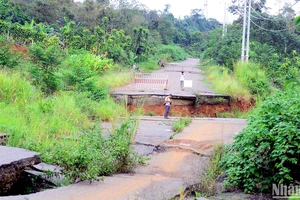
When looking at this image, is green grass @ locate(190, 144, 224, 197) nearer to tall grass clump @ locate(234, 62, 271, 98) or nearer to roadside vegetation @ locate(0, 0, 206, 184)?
roadside vegetation @ locate(0, 0, 206, 184)

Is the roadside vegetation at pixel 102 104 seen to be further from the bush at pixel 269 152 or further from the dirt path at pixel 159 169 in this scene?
the dirt path at pixel 159 169

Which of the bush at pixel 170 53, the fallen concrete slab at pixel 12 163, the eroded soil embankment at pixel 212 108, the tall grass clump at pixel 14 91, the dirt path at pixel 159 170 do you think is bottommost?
the eroded soil embankment at pixel 212 108

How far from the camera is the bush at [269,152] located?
16.6 ft

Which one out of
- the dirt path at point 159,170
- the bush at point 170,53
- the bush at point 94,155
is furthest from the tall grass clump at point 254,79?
the bush at point 170,53

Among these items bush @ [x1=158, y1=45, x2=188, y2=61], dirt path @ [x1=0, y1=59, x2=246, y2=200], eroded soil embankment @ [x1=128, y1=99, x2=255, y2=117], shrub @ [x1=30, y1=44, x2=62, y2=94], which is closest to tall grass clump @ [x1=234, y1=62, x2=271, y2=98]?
eroded soil embankment @ [x1=128, y1=99, x2=255, y2=117]

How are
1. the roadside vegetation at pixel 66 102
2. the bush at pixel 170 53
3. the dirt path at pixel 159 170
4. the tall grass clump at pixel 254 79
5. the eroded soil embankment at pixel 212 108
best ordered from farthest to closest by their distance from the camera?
the bush at pixel 170 53 < the tall grass clump at pixel 254 79 < the eroded soil embankment at pixel 212 108 < the roadside vegetation at pixel 66 102 < the dirt path at pixel 159 170

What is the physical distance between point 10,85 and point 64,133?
2948 mm

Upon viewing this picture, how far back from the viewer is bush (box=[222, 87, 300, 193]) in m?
5.06

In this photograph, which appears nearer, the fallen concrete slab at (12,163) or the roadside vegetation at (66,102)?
the fallen concrete slab at (12,163)

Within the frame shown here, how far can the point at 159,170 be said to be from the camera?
6.55 m

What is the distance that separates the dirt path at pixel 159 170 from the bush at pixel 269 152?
0.70m

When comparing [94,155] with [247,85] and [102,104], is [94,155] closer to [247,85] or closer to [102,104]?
[102,104]

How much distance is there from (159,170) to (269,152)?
2019 millimetres

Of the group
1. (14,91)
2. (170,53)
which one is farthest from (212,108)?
(170,53)
